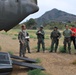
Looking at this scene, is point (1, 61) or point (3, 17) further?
point (1, 61)

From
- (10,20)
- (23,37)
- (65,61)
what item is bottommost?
(65,61)

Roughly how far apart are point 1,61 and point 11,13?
2438 millimetres

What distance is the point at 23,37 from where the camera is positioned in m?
14.6

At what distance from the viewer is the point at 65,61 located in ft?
46.8

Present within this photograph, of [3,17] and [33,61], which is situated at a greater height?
[3,17]

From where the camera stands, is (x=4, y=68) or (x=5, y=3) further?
(x=4, y=68)

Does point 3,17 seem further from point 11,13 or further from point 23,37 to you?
point 23,37

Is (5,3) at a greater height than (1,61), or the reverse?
(5,3)

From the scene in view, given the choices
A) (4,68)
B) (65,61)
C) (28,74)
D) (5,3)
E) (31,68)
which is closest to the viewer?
(5,3)

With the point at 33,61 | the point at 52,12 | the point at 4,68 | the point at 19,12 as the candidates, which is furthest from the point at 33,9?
the point at 52,12

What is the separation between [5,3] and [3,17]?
13.2 inches

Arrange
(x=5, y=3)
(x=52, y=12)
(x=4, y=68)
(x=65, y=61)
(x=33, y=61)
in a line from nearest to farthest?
(x=5, y=3), (x=4, y=68), (x=33, y=61), (x=65, y=61), (x=52, y=12)

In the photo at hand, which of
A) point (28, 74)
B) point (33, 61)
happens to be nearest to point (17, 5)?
point (28, 74)

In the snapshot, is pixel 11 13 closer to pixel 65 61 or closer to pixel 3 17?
pixel 3 17
